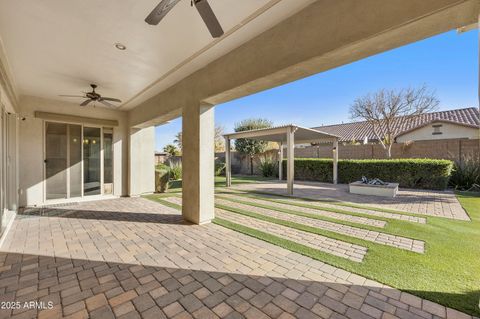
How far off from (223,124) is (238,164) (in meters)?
11.7

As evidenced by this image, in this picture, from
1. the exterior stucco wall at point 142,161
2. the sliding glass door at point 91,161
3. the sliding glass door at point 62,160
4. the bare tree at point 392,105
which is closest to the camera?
the sliding glass door at point 62,160

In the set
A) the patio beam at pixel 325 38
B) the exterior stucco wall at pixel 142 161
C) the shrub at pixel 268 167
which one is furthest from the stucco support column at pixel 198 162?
the shrub at pixel 268 167

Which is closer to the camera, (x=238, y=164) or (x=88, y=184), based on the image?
(x=88, y=184)

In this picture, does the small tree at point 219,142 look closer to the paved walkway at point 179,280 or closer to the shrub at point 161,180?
the shrub at point 161,180

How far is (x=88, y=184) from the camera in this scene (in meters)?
6.56

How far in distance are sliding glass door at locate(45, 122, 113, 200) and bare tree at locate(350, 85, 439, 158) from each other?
44.5 feet

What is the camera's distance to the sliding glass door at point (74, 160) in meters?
5.98

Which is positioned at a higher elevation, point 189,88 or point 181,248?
point 189,88

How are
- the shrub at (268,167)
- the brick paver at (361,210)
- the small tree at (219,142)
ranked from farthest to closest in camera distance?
the small tree at (219,142), the shrub at (268,167), the brick paver at (361,210)

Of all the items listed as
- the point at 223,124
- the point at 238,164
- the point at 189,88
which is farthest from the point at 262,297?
the point at 223,124

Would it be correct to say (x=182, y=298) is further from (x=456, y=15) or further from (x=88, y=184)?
(x=88, y=184)

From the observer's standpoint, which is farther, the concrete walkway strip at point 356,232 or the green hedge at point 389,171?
the green hedge at point 389,171

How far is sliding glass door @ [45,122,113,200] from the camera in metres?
5.98

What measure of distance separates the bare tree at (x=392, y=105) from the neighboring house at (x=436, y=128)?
72cm
